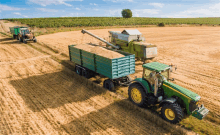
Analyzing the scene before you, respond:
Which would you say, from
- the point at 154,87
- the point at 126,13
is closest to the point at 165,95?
the point at 154,87

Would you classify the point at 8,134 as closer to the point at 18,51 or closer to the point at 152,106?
the point at 152,106

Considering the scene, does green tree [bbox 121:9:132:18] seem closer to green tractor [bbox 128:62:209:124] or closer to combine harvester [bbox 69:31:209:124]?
combine harvester [bbox 69:31:209:124]

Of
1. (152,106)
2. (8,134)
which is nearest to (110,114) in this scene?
(152,106)

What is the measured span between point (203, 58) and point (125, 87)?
1166 cm

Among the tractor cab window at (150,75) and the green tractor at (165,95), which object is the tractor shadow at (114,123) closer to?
the green tractor at (165,95)

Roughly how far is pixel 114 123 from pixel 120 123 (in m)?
0.28

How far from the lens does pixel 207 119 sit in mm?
7879

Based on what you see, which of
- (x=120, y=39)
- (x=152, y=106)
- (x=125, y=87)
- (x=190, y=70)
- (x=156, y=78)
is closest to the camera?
(x=156, y=78)

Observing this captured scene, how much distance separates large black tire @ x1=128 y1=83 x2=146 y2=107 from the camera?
8.01 metres

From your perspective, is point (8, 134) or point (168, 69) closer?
point (8, 134)

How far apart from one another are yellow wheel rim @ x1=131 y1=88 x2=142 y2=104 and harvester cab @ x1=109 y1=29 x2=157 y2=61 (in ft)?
22.0

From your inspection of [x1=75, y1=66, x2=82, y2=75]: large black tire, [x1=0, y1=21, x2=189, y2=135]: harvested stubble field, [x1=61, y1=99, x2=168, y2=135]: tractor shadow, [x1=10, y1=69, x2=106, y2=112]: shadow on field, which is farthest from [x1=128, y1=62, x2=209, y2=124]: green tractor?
[x1=75, y1=66, x2=82, y2=75]: large black tire

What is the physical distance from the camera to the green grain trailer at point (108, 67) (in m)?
9.60

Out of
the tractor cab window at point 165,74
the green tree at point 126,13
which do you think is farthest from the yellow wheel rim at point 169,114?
the green tree at point 126,13
